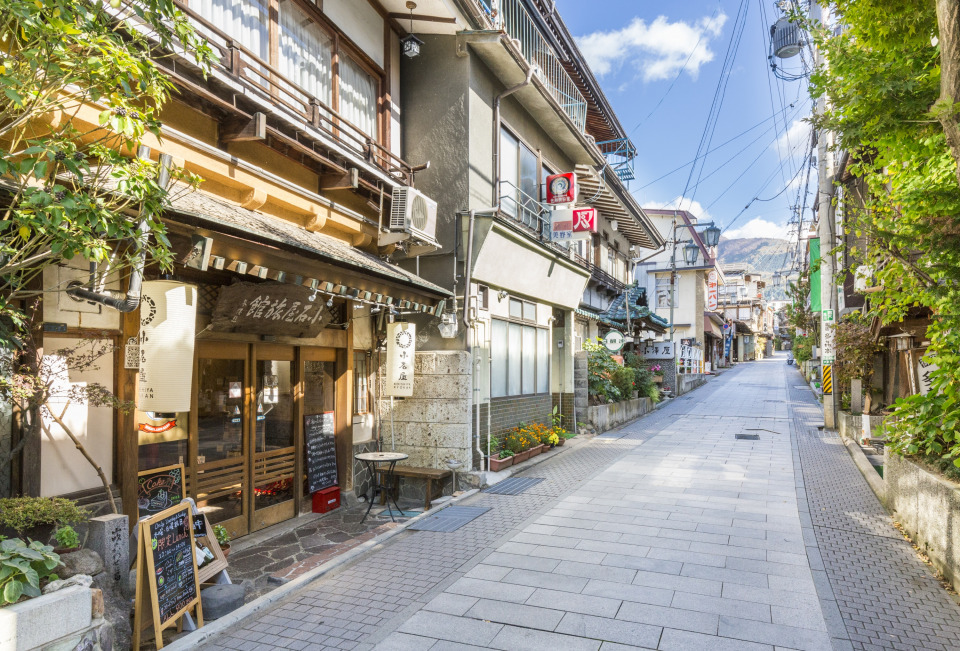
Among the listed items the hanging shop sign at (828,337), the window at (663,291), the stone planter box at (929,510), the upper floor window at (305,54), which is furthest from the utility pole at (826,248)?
the window at (663,291)

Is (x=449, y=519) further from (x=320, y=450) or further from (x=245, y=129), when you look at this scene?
(x=245, y=129)

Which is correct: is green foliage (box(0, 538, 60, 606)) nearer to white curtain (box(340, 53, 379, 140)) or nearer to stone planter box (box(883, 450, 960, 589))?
white curtain (box(340, 53, 379, 140))

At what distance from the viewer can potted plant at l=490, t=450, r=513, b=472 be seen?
1212cm

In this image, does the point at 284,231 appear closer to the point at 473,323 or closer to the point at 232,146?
the point at 232,146

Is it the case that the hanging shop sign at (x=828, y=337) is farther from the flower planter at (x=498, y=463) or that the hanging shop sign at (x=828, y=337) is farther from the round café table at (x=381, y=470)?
the round café table at (x=381, y=470)

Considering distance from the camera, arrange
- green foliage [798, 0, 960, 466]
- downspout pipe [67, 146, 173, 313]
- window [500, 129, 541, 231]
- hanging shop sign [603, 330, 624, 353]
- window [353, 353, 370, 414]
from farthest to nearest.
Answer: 1. hanging shop sign [603, 330, 624, 353]
2. window [500, 129, 541, 231]
3. window [353, 353, 370, 414]
4. green foliage [798, 0, 960, 466]
5. downspout pipe [67, 146, 173, 313]

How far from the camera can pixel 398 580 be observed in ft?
22.2

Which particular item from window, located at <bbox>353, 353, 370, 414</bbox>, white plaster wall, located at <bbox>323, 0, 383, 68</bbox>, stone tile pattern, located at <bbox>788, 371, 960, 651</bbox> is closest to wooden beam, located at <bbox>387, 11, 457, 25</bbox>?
white plaster wall, located at <bbox>323, 0, 383, 68</bbox>

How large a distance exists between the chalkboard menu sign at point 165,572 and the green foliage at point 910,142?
778 cm

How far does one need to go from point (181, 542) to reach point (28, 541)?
3.94 feet

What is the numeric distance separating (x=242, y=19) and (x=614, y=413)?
1604cm

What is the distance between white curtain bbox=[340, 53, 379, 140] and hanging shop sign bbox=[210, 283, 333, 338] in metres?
3.57

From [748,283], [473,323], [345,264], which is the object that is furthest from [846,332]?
[748,283]

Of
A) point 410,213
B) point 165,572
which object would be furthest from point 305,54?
point 165,572
